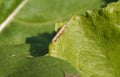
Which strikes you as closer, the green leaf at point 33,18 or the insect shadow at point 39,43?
the insect shadow at point 39,43

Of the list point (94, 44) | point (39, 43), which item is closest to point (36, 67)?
point (94, 44)

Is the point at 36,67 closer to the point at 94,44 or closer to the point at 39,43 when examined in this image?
the point at 94,44

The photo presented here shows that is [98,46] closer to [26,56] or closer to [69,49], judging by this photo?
[69,49]

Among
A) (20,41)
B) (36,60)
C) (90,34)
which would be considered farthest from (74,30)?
(20,41)

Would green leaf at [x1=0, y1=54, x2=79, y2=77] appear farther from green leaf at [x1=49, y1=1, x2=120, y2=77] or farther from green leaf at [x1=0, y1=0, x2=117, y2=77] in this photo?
green leaf at [x1=0, y1=0, x2=117, y2=77]

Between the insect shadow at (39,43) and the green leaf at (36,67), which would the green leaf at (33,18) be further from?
the green leaf at (36,67)

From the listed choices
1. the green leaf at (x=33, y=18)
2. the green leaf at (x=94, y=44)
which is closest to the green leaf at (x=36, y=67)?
the green leaf at (x=94, y=44)
